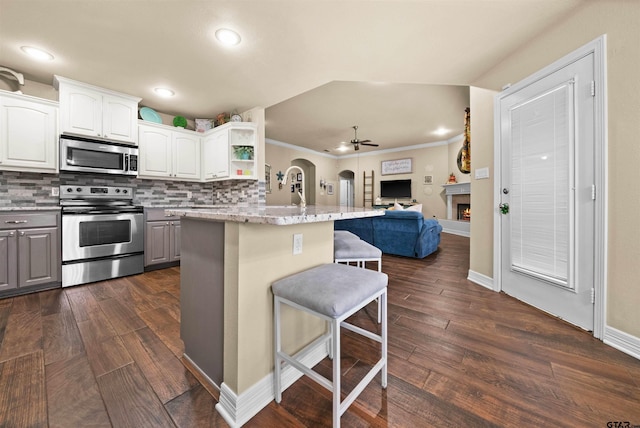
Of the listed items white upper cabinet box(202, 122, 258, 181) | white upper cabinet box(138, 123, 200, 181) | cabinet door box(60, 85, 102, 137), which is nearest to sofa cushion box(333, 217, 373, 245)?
white upper cabinet box(202, 122, 258, 181)

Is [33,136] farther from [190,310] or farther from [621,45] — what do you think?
[621,45]

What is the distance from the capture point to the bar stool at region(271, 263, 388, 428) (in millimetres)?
897

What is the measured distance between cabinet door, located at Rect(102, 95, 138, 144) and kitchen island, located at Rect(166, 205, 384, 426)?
2.66m

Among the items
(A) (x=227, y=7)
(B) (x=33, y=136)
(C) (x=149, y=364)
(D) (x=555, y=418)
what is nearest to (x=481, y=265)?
(D) (x=555, y=418)

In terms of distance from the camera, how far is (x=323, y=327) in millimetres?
1446

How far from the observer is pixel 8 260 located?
2.26m

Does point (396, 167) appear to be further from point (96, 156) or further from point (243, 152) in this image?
point (96, 156)

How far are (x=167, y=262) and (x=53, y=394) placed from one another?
2.41 metres

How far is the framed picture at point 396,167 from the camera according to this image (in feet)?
25.1

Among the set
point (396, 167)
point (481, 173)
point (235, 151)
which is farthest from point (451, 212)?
point (235, 151)

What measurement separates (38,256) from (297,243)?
9.87 ft

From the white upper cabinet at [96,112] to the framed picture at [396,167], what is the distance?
6.86m

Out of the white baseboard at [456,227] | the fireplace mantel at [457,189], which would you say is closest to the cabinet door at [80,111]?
the fireplace mantel at [457,189]

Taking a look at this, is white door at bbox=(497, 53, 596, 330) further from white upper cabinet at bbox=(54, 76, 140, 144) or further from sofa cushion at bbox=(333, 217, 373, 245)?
white upper cabinet at bbox=(54, 76, 140, 144)
